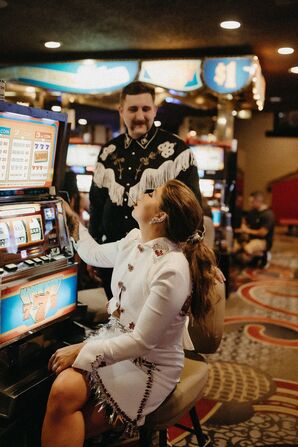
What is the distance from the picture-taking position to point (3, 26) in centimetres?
521

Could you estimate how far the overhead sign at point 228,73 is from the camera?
5508mm

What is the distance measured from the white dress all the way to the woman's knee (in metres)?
0.04

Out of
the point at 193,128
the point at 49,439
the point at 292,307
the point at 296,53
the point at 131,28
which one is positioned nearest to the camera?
the point at 49,439

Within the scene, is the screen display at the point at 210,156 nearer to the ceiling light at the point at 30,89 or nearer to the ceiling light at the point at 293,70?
the ceiling light at the point at 293,70

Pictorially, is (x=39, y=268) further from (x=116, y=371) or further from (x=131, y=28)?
(x=131, y=28)

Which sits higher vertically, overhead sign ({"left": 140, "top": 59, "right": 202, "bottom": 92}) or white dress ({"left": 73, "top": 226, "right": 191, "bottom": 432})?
overhead sign ({"left": 140, "top": 59, "right": 202, "bottom": 92})

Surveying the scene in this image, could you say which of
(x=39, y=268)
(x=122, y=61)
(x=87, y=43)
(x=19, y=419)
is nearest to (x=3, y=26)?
(x=87, y=43)

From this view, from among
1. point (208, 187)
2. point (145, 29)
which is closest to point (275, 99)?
point (208, 187)

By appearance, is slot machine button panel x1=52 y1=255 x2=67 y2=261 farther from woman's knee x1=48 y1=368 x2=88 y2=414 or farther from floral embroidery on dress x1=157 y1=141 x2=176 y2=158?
floral embroidery on dress x1=157 y1=141 x2=176 y2=158

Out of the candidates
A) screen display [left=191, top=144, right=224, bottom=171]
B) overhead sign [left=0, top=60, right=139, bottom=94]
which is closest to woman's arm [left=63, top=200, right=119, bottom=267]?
overhead sign [left=0, top=60, right=139, bottom=94]

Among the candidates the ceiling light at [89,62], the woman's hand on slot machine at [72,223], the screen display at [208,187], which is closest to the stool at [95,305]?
the woman's hand on slot machine at [72,223]

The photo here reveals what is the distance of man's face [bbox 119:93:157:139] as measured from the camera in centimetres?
276

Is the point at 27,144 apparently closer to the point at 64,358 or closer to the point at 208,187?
the point at 64,358

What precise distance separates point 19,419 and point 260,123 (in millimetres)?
13108
